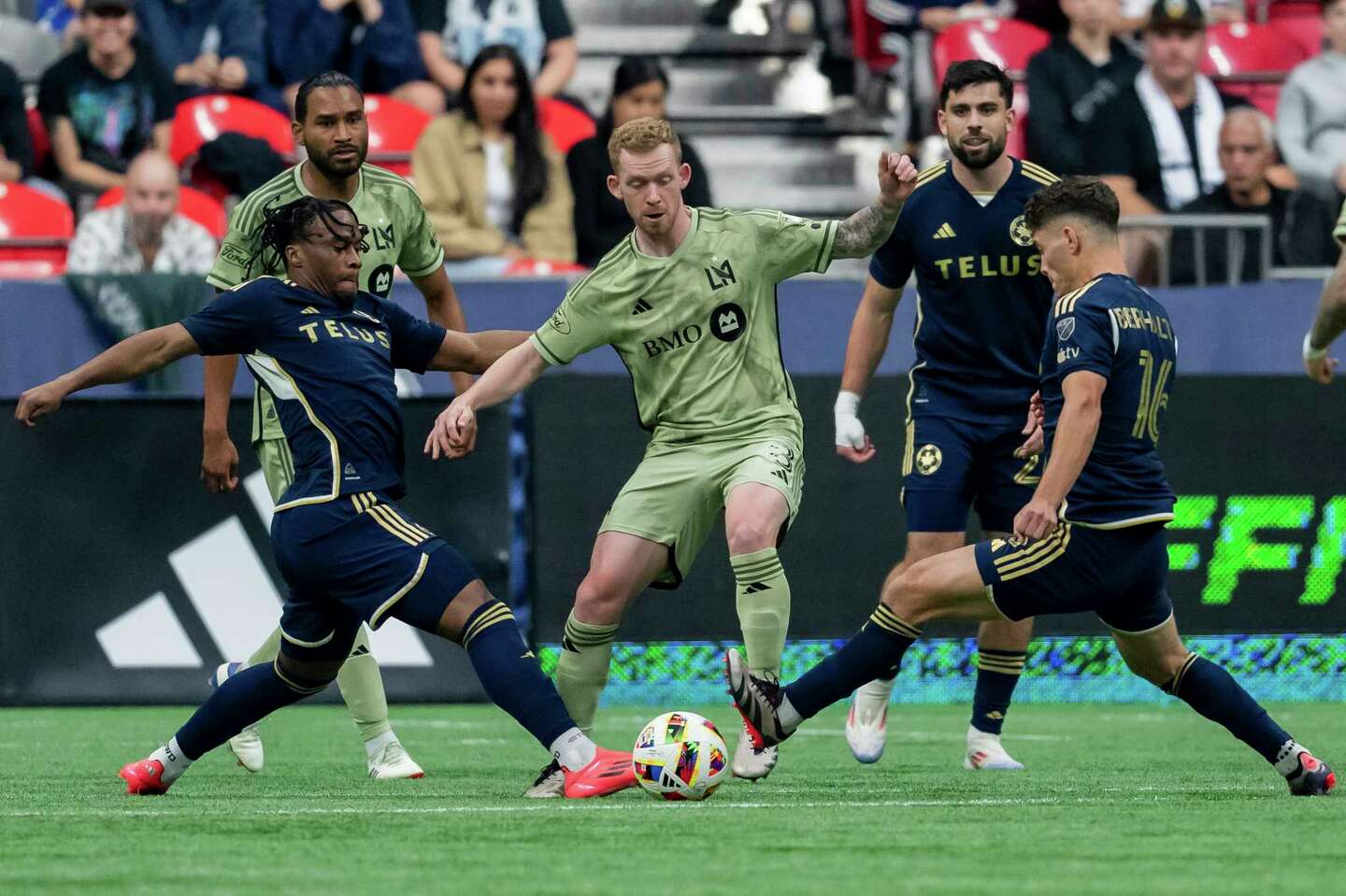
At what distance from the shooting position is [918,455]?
26.7 ft

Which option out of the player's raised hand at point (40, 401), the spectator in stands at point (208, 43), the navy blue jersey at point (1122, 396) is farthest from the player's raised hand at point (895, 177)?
the spectator in stands at point (208, 43)

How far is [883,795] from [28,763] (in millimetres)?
3251

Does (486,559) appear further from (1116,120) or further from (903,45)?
(903,45)

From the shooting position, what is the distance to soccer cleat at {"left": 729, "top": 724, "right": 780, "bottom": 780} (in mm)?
7137

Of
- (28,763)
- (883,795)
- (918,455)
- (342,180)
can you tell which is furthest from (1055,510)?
(28,763)

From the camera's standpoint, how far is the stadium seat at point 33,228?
41.0ft

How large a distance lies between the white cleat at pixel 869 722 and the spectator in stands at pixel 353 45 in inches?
280

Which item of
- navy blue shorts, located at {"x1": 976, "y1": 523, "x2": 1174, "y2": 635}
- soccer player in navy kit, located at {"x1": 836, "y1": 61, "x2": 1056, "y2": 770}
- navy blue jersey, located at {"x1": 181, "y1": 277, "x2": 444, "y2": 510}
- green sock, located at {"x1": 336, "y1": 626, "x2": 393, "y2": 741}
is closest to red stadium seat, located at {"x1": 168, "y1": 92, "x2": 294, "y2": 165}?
green sock, located at {"x1": 336, "y1": 626, "x2": 393, "y2": 741}

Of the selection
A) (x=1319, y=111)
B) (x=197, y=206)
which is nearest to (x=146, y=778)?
(x=197, y=206)

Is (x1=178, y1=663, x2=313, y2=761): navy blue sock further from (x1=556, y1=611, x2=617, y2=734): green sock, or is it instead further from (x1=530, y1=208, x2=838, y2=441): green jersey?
(x1=530, y1=208, x2=838, y2=441): green jersey

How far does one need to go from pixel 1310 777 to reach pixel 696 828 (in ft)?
6.34

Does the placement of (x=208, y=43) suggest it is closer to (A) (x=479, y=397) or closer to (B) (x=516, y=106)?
(B) (x=516, y=106)

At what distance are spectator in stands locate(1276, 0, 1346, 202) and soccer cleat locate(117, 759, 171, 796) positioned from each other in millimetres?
9059

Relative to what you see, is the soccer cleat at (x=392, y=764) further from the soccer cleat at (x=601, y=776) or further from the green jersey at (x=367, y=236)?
the soccer cleat at (x=601, y=776)
